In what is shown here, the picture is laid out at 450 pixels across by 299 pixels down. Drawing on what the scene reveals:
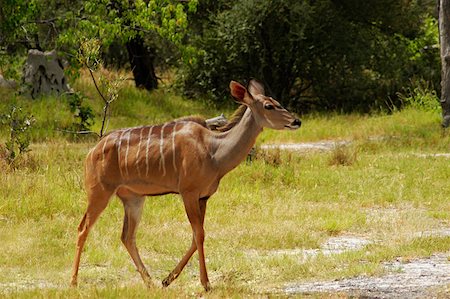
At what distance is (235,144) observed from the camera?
25.9 feet

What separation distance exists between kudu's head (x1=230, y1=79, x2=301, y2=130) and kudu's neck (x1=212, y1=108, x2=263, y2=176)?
7 cm

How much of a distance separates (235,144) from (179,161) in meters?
0.46

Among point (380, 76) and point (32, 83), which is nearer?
point (32, 83)

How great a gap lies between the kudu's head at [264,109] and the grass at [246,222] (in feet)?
4.29

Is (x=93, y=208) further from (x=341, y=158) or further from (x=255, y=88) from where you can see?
(x=341, y=158)

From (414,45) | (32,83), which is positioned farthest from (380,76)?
(32,83)

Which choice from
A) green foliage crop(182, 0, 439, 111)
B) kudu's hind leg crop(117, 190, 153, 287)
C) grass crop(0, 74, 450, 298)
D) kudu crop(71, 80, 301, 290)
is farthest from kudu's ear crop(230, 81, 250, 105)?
green foliage crop(182, 0, 439, 111)

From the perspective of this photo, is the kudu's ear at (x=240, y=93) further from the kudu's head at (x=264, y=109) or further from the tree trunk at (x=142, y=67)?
the tree trunk at (x=142, y=67)

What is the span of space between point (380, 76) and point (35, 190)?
48.2 feet

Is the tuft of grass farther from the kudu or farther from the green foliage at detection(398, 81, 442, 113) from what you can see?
the kudu

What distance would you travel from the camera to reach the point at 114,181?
316 inches

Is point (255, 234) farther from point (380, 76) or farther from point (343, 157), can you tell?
point (380, 76)

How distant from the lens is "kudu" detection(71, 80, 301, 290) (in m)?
7.76

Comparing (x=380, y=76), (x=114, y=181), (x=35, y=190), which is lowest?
(x=380, y=76)
